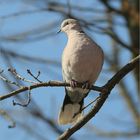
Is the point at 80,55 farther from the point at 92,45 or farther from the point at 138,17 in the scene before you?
the point at 138,17

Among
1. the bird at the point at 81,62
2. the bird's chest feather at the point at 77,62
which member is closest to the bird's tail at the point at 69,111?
the bird at the point at 81,62

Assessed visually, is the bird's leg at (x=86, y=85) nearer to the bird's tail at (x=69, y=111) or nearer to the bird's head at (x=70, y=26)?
the bird's tail at (x=69, y=111)

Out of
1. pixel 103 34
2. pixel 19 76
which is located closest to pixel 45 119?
pixel 103 34

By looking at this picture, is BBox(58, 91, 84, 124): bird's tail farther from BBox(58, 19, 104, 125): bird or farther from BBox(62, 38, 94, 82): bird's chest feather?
BBox(62, 38, 94, 82): bird's chest feather

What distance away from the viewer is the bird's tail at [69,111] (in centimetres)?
543

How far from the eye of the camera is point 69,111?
5.46m

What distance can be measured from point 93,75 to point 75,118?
486 millimetres

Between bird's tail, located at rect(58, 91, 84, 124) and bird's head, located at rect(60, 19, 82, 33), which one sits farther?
bird's head, located at rect(60, 19, 82, 33)

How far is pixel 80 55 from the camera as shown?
5.12 meters

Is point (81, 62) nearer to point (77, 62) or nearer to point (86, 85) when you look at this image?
point (77, 62)

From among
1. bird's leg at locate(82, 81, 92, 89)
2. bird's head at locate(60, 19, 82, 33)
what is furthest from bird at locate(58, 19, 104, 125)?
bird's head at locate(60, 19, 82, 33)

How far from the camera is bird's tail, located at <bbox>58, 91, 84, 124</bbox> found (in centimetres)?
543

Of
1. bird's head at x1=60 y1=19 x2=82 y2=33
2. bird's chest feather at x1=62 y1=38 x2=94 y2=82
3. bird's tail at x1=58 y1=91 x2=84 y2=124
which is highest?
bird's chest feather at x1=62 y1=38 x2=94 y2=82

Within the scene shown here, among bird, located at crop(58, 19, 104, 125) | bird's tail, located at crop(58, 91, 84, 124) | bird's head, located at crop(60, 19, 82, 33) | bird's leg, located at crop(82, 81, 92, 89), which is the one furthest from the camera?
bird's head, located at crop(60, 19, 82, 33)
